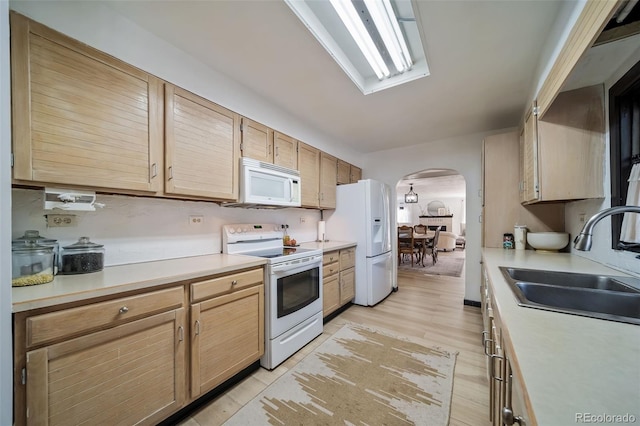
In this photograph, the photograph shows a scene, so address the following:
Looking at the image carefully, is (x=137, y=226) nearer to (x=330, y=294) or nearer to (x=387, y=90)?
(x=330, y=294)

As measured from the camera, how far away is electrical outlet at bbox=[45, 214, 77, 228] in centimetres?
136

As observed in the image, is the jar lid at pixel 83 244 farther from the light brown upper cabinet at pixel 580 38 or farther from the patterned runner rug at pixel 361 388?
the light brown upper cabinet at pixel 580 38

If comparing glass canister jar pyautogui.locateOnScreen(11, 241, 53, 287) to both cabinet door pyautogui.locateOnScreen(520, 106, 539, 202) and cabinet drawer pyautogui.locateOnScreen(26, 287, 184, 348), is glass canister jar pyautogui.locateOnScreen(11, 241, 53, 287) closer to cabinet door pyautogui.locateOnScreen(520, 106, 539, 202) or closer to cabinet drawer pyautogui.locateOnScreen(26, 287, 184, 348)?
cabinet drawer pyautogui.locateOnScreen(26, 287, 184, 348)

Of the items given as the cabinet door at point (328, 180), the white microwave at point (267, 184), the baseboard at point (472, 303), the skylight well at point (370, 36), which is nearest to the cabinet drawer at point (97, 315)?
the white microwave at point (267, 184)

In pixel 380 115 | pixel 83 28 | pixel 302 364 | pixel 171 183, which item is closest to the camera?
pixel 83 28

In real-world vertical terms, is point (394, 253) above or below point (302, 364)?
above

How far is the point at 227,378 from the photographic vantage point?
160cm

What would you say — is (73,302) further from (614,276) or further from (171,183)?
(614,276)

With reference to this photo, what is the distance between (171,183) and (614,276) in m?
2.64

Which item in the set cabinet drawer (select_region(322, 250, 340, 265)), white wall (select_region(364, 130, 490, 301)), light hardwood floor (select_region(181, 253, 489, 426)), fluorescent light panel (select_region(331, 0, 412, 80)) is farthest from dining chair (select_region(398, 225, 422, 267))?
fluorescent light panel (select_region(331, 0, 412, 80))

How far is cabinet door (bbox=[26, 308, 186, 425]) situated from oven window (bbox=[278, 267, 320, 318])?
0.78 meters

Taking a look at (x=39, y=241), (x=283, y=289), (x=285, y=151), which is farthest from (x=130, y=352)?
(x=285, y=151)

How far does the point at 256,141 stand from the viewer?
224cm

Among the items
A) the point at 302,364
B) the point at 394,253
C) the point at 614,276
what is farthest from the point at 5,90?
the point at 394,253
